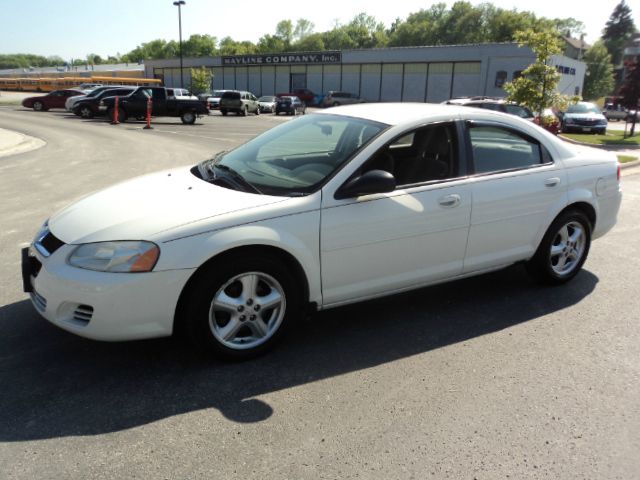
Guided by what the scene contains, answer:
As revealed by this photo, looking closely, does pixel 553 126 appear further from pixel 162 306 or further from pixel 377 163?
pixel 162 306

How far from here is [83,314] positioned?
3061 mm

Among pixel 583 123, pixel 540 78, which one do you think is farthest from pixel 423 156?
pixel 583 123

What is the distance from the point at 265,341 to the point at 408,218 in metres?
1.30

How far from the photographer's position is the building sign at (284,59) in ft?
184

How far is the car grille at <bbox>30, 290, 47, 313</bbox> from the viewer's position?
10.5 ft

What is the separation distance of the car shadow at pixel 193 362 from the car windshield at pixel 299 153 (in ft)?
3.77

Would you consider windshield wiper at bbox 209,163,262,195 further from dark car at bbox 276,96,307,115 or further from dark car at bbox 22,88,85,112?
dark car at bbox 276,96,307,115

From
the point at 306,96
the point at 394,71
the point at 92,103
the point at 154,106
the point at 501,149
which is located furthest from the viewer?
the point at 306,96

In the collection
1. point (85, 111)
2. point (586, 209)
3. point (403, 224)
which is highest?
point (403, 224)

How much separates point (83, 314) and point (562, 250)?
402 centimetres

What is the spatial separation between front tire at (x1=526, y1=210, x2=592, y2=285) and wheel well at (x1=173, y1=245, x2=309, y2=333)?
240 cm

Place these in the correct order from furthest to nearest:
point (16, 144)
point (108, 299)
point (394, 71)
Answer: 1. point (394, 71)
2. point (16, 144)
3. point (108, 299)

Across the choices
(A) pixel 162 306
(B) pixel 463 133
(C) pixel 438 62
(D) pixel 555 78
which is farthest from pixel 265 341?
(C) pixel 438 62

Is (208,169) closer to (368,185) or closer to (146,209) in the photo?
(146,209)
